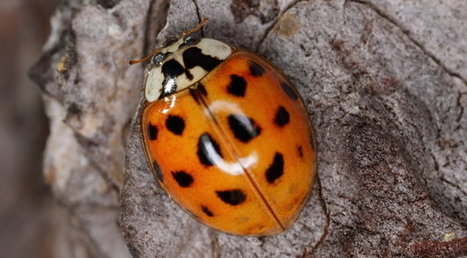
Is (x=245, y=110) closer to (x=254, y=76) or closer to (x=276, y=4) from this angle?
(x=254, y=76)

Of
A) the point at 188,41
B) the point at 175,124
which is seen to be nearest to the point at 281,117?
the point at 175,124

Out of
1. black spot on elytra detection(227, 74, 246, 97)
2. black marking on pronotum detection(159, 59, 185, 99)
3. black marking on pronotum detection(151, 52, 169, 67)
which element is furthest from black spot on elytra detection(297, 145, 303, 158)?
black marking on pronotum detection(151, 52, 169, 67)

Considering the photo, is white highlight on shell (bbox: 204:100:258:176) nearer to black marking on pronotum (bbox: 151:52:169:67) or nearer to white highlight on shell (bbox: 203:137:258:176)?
white highlight on shell (bbox: 203:137:258:176)

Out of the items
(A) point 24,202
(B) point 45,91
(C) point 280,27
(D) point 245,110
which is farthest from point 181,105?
(A) point 24,202

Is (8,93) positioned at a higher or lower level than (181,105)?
lower

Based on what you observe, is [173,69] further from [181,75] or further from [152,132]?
[152,132]

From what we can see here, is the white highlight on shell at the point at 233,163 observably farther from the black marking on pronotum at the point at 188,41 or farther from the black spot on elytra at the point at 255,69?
the black marking on pronotum at the point at 188,41

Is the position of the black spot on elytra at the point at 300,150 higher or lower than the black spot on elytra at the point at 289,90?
lower

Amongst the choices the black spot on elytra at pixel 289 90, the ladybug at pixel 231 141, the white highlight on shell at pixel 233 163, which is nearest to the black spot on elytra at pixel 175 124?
the ladybug at pixel 231 141
